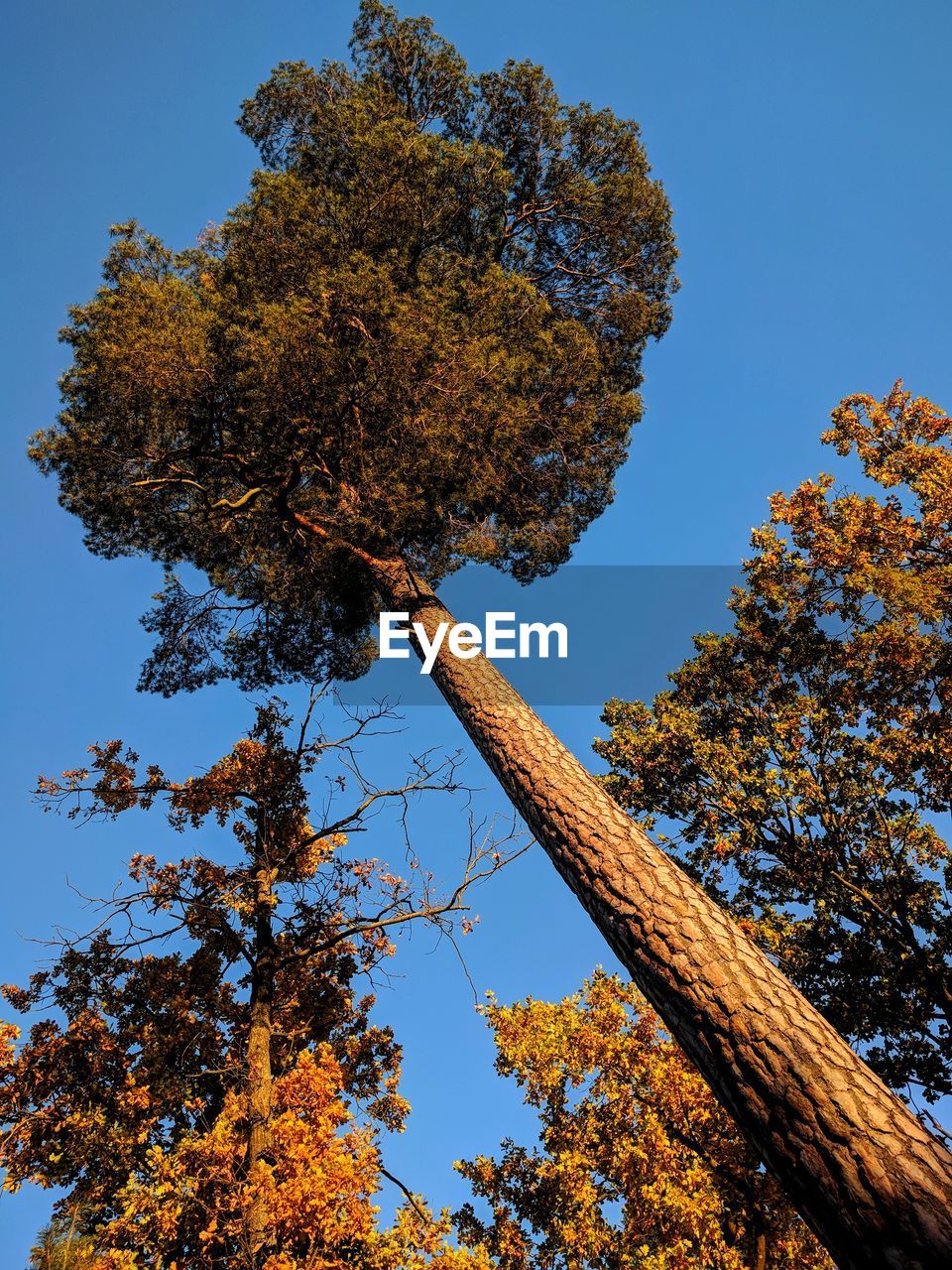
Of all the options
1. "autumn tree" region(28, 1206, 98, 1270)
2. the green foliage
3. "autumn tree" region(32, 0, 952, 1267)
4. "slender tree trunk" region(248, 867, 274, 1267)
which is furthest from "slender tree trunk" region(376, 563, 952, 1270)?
"autumn tree" region(28, 1206, 98, 1270)

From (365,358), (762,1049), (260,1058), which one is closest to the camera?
(762,1049)

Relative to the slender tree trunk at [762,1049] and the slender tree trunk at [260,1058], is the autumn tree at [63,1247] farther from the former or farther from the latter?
the slender tree trunk at [762,1049]

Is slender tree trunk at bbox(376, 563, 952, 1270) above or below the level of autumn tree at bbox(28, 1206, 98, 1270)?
below

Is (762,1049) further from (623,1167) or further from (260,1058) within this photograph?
(623,1167)

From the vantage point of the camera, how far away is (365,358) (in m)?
7.58

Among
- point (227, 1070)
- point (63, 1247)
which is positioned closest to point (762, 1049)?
point (227, 1070)

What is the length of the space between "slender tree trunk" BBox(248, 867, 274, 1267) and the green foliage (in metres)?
4.31

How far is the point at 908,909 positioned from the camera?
916 centimetres

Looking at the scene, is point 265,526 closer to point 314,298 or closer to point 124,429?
point 124,429

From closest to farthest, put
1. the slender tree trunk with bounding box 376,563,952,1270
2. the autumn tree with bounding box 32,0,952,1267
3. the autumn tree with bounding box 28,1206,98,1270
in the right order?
the slender tree trunk with bounding box 376,563,952,1270
the autumn tree with bounding box 32,0,952,1267
the autumn tree with bounding box 28,1206,98,1270

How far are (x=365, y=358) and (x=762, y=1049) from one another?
6954mm

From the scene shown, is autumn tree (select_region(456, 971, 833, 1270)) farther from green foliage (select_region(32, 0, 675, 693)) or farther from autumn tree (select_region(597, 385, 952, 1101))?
green foliage (select_region(32, 0, 675, 693))

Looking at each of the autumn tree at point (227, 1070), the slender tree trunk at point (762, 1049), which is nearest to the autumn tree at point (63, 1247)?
the autumn tree at point (227, 1070)

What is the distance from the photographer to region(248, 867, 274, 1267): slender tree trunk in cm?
514
